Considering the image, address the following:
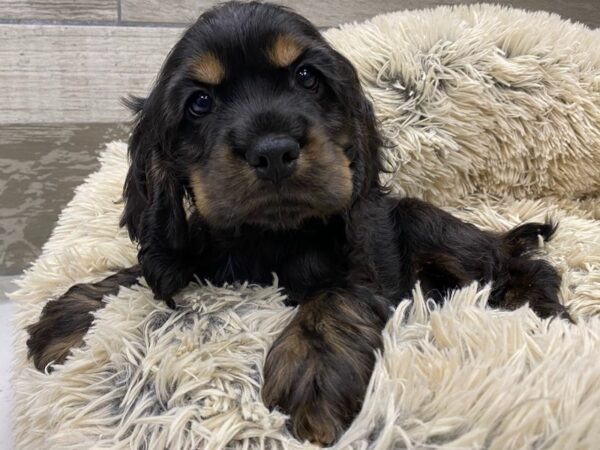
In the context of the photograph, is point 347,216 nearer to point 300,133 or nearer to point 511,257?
point 300,133

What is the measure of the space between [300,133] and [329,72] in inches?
12.8

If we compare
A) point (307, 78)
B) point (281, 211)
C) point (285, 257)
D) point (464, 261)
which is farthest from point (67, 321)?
point (464, 261)

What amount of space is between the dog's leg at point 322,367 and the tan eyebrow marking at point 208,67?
59 cm

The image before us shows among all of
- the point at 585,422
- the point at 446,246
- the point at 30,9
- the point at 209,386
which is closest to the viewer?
the point at 585,422

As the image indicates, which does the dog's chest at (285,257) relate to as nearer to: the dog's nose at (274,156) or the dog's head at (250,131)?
the dog's head at (250,131)

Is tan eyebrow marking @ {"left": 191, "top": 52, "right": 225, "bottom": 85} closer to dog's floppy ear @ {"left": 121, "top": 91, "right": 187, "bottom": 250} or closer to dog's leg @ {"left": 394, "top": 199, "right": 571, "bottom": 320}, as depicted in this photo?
dog's floppy ear @ {"left": 121, "top": 91, "right": 187, "bottom": 250}

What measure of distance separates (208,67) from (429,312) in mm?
780

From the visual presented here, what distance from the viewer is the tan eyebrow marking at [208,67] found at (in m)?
1.60

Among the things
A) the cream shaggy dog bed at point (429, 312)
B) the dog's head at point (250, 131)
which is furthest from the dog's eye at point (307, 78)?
the cream shaggy dog bed at point (429, 312)

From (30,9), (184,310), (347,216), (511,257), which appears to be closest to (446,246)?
(511,257)

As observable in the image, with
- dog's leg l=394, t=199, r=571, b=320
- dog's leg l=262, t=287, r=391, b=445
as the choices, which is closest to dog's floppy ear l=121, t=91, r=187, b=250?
dog's leg l=262, t=287, r=391, b=445

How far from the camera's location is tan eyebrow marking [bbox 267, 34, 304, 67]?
63.0 inches

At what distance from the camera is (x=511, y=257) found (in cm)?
223

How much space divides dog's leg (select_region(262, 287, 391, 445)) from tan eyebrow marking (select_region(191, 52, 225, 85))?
0.59 meters
